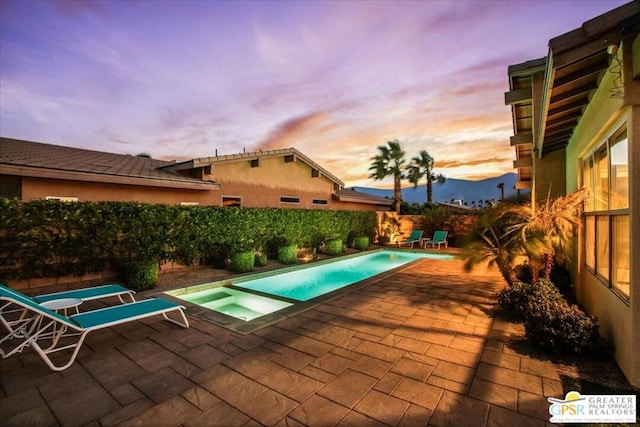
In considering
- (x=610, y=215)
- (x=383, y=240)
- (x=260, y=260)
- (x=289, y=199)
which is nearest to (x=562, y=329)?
(x=610, y=215)

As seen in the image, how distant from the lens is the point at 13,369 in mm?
3633

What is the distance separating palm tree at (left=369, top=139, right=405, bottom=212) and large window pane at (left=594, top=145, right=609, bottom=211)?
21.3m

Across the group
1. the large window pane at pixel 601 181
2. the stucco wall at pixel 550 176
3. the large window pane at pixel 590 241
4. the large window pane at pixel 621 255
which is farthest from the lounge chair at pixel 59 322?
the stucco wall at pixel 550 176

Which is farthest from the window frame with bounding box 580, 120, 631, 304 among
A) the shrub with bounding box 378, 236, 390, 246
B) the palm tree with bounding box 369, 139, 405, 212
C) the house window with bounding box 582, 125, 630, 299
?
the palm tree with bounding box 369, 139, 405, 212

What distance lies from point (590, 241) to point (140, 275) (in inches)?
415

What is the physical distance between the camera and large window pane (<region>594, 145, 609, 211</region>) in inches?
184

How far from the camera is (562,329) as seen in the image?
13.3 feet

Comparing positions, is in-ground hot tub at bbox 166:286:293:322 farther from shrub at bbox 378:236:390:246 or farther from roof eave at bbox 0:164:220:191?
shrub at bbox 378:236:390:246

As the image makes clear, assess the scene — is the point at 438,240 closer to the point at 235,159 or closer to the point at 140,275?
the point at 235,159

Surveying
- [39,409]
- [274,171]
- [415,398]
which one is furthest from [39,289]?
[274,171]

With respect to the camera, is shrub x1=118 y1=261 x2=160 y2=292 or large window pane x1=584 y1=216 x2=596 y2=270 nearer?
large window pane x1=584 y1=216 x2=596 y2=270

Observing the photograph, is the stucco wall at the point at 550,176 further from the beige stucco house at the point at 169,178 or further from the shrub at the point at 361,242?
the beige stucco house at the point at 169,178

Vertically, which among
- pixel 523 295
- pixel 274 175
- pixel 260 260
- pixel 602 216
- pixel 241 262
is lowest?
pixel 260 260

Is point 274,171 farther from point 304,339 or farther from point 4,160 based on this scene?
point 304,339
